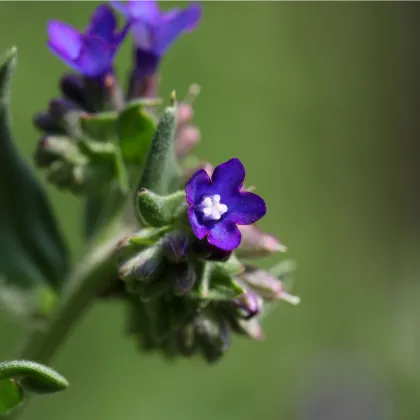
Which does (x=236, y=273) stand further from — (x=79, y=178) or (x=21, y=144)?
(x=21, y=144)

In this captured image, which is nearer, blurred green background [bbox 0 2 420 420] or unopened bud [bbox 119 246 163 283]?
unopened bud [bbox 119 246 163 283]

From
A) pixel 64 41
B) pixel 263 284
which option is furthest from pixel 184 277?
pixel 64 41

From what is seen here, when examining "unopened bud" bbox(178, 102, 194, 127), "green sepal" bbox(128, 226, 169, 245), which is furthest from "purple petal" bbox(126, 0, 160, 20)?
"green sepal" bbox(128, 226, 169, 245)

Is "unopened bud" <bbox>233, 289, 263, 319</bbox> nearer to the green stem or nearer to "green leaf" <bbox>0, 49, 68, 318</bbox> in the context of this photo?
the green stem

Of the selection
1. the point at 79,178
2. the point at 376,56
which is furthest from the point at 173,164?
the point at 376,56

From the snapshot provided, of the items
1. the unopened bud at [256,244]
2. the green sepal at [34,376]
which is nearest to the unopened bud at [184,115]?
the unopened bud at [256,244]

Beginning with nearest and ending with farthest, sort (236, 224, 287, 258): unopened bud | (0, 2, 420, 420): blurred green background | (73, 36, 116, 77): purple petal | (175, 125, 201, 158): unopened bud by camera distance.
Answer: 1. (236, 224, 287, 258): unopened bud
2. (73, 36, 116, 77): purple petal
3. (175, 125, 201, 158): unopened bud
4. (0, 2, 420, 420): blurred green background
